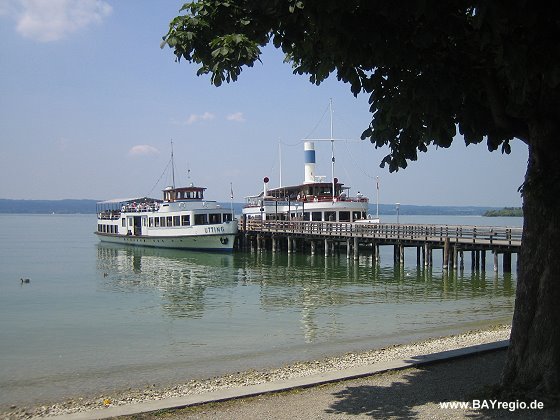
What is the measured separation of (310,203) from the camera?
52438 mm

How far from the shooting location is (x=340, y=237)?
4284 centimetres

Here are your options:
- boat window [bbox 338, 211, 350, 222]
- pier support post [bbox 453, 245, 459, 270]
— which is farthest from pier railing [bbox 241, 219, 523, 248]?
boat window [bbox 338, 211, 350, 222]

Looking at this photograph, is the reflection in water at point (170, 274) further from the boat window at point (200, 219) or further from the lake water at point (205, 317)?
the boat window at point (200, 219)

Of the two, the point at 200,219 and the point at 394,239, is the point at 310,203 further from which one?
the point at 394,239

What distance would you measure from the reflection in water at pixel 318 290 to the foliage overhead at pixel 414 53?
9.38m

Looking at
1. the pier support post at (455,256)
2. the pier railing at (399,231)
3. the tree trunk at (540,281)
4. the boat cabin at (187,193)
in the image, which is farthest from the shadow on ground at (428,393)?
the boat cabin at (187,193)

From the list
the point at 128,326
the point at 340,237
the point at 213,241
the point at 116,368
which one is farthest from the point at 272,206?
the point at 116,368

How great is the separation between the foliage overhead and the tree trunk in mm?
476

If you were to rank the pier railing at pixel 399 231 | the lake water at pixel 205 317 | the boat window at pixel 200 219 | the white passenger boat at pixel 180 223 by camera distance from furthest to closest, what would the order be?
the boat window at pixel 200 219
the white passenger boat at pixel 180 223
the pier railing at pixel 399 231
the lake water at pixel 205 317

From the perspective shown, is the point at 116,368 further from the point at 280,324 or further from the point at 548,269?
the point at 548,269

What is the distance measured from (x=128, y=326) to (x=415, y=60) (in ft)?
48.2

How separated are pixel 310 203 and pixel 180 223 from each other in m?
11.9

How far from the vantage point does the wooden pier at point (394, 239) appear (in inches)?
1251

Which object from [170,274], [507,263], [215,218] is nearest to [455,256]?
[507,263]
